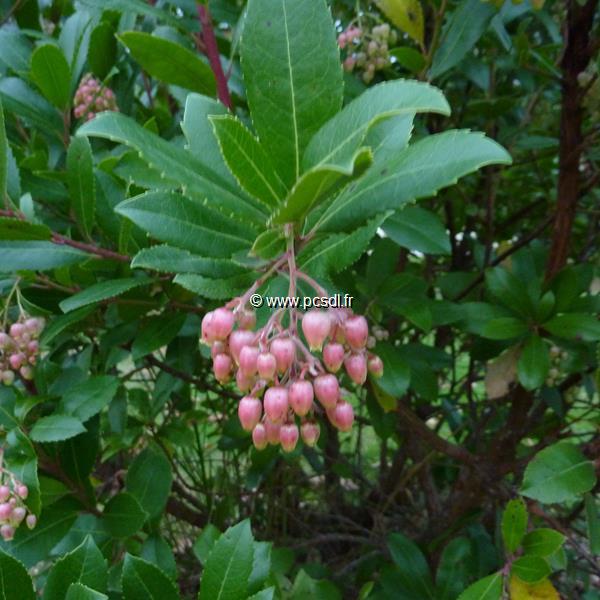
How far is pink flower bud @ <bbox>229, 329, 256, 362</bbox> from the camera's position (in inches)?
29.9

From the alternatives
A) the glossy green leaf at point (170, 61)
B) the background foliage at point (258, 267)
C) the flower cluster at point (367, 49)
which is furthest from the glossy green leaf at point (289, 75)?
the flower cluster at point (367, 49)

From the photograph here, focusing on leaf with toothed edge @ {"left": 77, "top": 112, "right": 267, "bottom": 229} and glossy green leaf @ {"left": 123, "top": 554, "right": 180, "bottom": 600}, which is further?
glossy green leaf @ {"left": 123, "top": 554, "right": 180, "bottom": 600}

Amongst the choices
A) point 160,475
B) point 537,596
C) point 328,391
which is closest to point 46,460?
point 160,475

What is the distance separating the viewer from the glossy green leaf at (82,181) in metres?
1.10

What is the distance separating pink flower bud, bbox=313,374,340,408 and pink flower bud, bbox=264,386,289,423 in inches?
1.6

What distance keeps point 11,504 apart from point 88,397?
0.72ft

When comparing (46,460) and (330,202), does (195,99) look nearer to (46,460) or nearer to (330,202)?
(330,202)

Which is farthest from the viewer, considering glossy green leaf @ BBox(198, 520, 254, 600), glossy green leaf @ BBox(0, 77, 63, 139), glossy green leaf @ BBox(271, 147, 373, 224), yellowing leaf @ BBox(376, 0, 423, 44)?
yellowing leaf @ BBox(376, 0, 423, 44)

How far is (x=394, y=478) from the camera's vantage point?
99.4 inches

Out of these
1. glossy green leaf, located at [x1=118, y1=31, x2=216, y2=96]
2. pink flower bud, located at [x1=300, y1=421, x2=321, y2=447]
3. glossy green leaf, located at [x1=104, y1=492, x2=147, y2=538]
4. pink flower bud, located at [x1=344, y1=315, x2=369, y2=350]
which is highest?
glossy green leaf, located at [x1=118, y1=31, x2=216, y2=96]

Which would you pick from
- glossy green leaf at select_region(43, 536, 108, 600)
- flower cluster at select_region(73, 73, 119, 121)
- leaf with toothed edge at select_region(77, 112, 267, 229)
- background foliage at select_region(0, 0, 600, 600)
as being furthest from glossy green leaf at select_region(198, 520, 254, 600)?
flower cluster at select_region(73, 73, 119, 121)

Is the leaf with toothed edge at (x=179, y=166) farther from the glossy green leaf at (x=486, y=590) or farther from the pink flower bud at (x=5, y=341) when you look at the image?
the glossy green leaf at (x=486, y=590)

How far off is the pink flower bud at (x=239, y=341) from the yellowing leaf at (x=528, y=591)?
857 mm

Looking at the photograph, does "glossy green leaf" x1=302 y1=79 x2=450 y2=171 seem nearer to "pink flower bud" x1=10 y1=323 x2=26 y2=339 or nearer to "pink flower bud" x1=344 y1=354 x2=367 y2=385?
"pink flower bud" x1=344 y1=354 x2=367 y2=385
